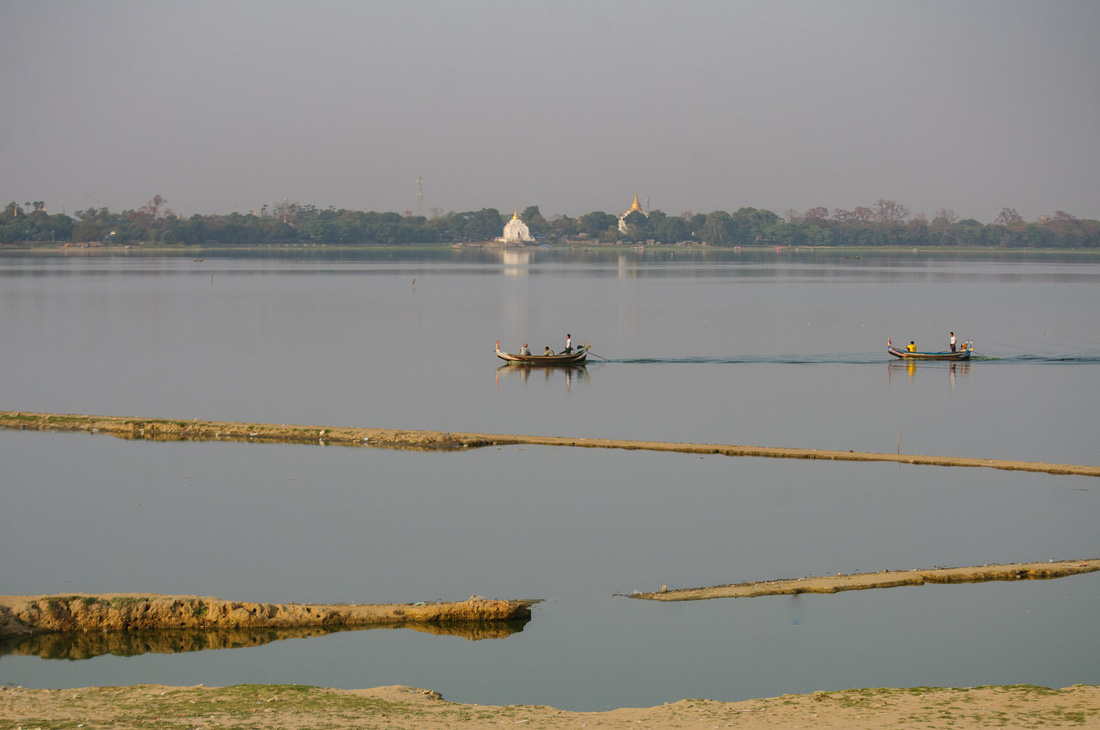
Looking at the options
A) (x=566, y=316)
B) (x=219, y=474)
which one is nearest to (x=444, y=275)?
(x=566, y=316)

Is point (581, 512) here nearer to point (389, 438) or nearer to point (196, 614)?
point (389, 438)

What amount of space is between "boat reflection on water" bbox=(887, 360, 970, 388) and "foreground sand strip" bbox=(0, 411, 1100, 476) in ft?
68.2

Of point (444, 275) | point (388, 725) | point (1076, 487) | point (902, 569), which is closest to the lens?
point (388, 725)

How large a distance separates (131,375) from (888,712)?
135 feet

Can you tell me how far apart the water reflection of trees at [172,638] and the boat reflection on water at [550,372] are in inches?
1160

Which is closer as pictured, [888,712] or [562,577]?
[888,712]

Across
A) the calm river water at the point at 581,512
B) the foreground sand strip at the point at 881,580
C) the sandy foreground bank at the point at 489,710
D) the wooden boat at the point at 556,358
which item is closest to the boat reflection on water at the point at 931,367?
the calm river water at the point at 581,512

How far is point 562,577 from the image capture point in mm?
20344

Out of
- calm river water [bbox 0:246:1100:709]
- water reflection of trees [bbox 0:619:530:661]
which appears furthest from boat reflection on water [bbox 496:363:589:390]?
water reflection of trees [bbox 0:619:530:661]

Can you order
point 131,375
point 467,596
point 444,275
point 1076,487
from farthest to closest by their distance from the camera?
point 444,275 < point 131,375 < point 1076,487 < point 467,596

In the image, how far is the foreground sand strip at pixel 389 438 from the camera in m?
29.2

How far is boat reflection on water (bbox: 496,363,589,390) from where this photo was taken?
4809 centimetres

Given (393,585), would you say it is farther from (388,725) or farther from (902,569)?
(902,569)

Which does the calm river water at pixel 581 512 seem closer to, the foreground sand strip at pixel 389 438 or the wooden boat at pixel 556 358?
the foreground sand strip at pixel 389 438
